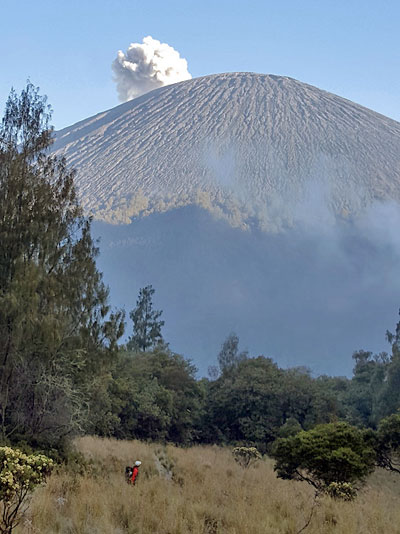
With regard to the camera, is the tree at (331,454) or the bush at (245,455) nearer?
the tree at (331,454)

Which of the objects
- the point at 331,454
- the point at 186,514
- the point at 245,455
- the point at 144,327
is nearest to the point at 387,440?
the point at 331,454

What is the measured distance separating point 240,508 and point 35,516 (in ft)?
9.76

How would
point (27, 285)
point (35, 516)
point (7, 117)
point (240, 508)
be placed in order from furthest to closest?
point (7, 117) → point (27, 285) → point (240, 508) → point (35, 516)

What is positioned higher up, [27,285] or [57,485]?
[27,285]

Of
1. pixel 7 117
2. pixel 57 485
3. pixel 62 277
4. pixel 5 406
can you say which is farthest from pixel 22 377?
pixel 7 117

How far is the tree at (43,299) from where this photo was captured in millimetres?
16141

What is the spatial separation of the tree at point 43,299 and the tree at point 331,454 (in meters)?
6.64

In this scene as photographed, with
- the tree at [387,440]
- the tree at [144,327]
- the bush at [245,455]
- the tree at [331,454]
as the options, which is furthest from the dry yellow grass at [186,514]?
the tree at [144,327]

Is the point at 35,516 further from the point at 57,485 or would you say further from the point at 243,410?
the point at 243,410

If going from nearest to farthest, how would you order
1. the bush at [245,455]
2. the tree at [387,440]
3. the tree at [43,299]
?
the tree at [387,440] → the tree at [43,299] → the bush at [245,455]

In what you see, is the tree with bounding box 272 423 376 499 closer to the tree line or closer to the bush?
the tree line

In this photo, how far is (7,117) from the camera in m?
19.8

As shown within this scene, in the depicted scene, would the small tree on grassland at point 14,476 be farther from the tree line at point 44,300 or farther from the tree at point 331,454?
the tree line at point 44,300

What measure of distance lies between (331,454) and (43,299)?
9.44m
